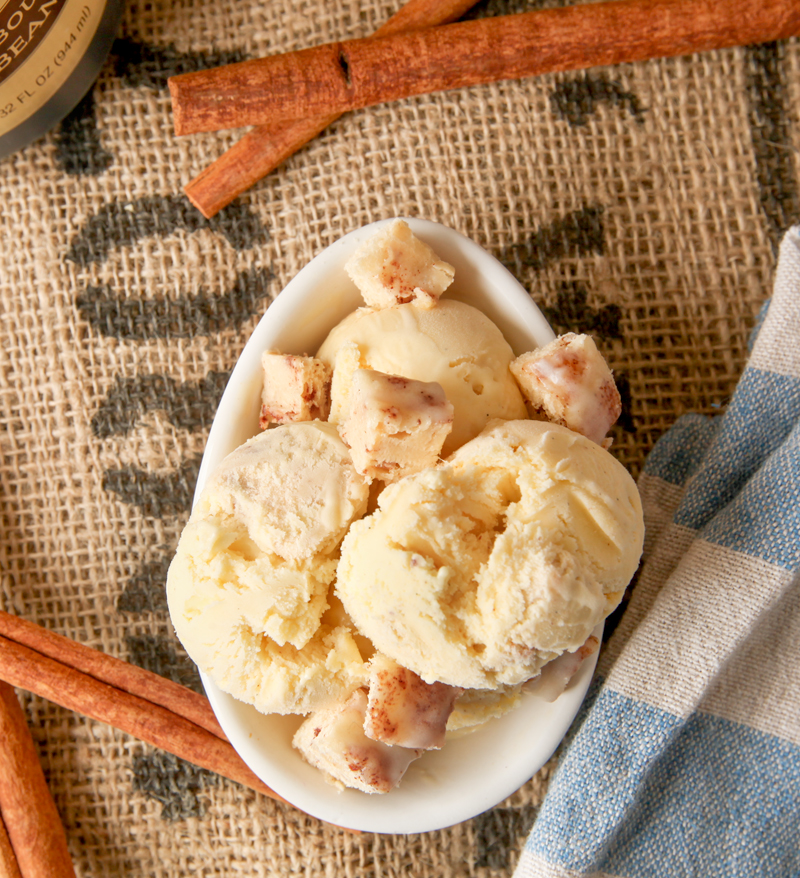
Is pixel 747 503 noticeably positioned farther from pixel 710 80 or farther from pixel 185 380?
pixel 185 380

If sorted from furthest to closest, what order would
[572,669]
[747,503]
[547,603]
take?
[747,503], [572,669], [547,603]

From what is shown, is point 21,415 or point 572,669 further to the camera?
point 21,415

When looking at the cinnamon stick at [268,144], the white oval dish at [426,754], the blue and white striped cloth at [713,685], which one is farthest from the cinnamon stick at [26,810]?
the cinnamon stick at [268,144]

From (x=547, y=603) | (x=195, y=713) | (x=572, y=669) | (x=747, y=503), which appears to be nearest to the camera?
(x=547, y=603)

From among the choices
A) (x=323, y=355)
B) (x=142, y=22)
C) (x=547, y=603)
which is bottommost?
(x=547, y=603)

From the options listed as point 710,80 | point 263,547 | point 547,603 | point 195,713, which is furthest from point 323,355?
point 710,80
